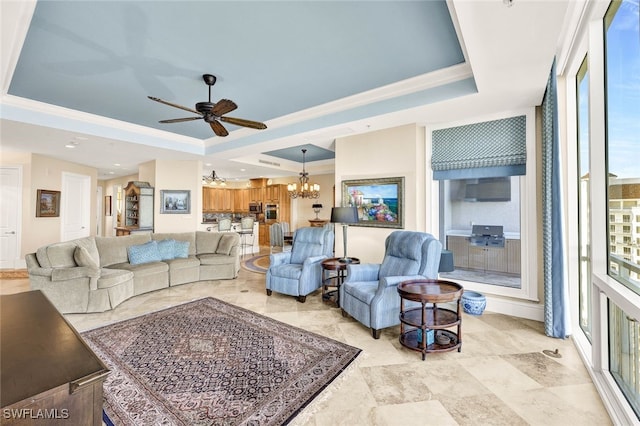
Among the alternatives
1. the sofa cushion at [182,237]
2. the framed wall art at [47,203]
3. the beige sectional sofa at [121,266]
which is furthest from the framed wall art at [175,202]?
the framed wall art at [47,203]

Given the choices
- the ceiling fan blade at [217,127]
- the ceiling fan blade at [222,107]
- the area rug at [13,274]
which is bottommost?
the area rug at [13,274]

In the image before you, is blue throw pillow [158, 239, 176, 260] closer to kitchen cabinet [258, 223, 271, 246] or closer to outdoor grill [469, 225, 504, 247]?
kitchen cabinet [258, 223, 271, 246]

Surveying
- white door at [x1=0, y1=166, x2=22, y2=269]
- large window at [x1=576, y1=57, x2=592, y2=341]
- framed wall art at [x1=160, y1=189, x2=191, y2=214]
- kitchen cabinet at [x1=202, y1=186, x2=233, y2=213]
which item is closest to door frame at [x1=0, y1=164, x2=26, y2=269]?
white door at [x1=0, y1=166, x2=22, y2=269]

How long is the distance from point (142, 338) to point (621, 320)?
4079mm

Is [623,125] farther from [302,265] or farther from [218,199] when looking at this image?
[218,199]

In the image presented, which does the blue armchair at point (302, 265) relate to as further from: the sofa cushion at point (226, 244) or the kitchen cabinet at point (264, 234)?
the kitchen cabinet at point (264, 234)

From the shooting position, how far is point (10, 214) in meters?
6.20

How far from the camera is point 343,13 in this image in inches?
89.5

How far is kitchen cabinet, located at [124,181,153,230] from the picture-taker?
6.53 m

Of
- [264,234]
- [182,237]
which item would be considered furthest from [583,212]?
[264,234]

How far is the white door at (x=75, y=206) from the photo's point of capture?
7152mm

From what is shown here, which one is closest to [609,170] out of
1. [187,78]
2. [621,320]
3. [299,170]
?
[621,320]

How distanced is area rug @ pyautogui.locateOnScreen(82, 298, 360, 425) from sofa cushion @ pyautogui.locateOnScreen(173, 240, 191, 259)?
1824 mm

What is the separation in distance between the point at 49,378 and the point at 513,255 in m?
5.08
